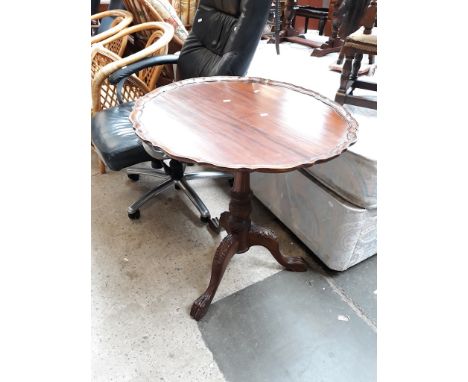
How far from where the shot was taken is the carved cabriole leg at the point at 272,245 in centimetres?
133

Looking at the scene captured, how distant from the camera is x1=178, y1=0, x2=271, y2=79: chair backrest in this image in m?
1.46

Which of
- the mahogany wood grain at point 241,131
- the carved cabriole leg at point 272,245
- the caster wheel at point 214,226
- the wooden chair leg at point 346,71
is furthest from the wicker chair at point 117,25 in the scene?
the carved cabriole leg at point 272,245

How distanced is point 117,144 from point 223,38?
0.78m

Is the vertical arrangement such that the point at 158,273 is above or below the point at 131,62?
below

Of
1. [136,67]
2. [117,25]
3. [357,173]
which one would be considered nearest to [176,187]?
[136,67]

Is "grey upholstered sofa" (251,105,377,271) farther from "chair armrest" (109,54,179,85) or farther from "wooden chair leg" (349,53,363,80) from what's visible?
"chair armrest" (109,54,179,85)

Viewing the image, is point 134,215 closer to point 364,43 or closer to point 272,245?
point 272,245

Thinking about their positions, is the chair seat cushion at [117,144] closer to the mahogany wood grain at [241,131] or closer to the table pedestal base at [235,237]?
the mahogany wood grain at [241,131]

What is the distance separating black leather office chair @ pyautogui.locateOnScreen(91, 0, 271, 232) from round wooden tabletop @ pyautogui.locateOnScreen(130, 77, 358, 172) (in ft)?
0.70

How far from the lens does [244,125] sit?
1.07 meters

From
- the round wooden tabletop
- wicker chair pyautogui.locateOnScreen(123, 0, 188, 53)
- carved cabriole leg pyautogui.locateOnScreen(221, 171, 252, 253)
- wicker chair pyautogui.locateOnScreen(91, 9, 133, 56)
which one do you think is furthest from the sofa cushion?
wicker chair pyautogui.locateOnScreen(91, 9, 133, 56)
